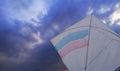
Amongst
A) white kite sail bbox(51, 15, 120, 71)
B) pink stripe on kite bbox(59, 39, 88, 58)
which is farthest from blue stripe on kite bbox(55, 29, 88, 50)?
pink stripe on kite bbox(59, 39, 88, 58)

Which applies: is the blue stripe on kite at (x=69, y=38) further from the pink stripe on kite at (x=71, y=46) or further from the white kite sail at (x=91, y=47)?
the pink stripe on kite at (x=71, y=46)

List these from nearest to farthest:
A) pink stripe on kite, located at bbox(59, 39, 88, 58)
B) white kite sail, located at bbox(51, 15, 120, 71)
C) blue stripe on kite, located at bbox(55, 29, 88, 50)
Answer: white kite sail, located at bbox(51, 15, 120, 71), pink stripe on kite, located at bbox(59, 39, 88, 58), blue stripe on kite, located at bbox(55, 29, 88, 50)

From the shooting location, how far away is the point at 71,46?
44.3 ft

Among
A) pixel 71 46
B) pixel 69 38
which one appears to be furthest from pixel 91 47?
pixel 69 38

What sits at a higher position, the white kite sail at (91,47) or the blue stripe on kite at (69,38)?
the blue stripe on kite at (69,38)

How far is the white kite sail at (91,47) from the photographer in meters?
11.4

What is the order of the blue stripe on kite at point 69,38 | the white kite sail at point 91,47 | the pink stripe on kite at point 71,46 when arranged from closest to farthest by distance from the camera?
the white kite sail at point 91,47 → the pink stripe on kite at point 71,46 → the blue stripe on kite at point 69,38

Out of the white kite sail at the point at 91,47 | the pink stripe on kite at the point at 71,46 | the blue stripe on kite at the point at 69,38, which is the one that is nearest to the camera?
the white kite sail at the point at 91,47

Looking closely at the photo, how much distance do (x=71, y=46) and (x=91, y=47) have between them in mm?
2011

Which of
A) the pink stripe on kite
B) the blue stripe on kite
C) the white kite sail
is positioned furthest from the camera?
the blue stripe on kite

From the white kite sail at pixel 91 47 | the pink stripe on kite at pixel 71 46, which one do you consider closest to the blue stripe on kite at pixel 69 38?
the white kite sail at pixel 91 47

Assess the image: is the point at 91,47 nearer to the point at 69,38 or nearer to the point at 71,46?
the point at 71,46

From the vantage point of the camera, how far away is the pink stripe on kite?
12569mm

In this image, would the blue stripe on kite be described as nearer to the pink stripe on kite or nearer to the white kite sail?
the white kite sail
